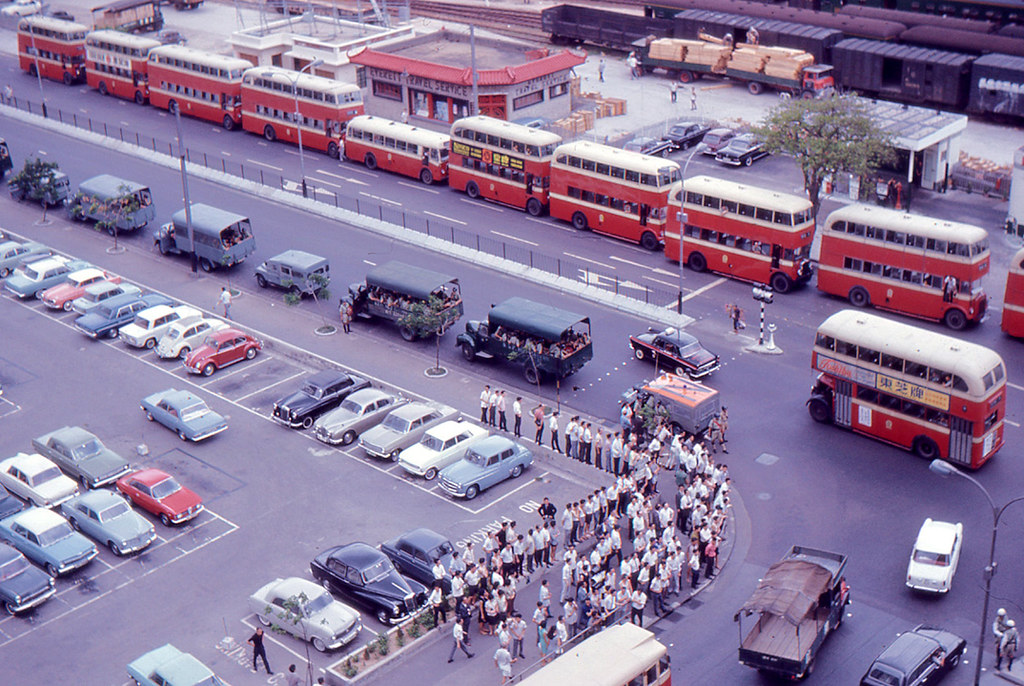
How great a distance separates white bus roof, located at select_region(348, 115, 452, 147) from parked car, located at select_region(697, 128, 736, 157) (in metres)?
16.2

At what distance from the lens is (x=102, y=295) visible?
5862 centimetres

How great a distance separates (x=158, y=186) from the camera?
246 ft

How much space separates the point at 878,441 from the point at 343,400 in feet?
68.5

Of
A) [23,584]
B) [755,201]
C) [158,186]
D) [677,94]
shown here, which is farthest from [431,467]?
[677,94]

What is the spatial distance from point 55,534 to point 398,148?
130 feet

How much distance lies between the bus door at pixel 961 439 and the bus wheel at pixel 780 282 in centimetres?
1579

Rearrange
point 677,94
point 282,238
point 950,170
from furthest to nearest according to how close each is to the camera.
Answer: point 677,94 → point 950,170 → point 282,238

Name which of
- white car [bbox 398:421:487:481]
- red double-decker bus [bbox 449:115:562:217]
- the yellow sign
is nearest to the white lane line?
red double-decker bus [bbox 449:115:562:217]

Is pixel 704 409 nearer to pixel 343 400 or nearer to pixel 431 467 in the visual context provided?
pixel 431 467

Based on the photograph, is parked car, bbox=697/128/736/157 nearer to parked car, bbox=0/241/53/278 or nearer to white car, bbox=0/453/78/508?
parked car, bbox=0/241/53/278

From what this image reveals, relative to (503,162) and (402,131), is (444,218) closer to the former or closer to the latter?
(503,162)

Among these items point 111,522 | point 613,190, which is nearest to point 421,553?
point 111,522

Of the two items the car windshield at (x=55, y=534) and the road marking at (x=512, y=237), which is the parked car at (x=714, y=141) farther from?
the car windshield at (x=55, y=534)

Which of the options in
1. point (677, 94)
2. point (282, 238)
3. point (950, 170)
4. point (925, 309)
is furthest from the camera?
point (677, 94)
